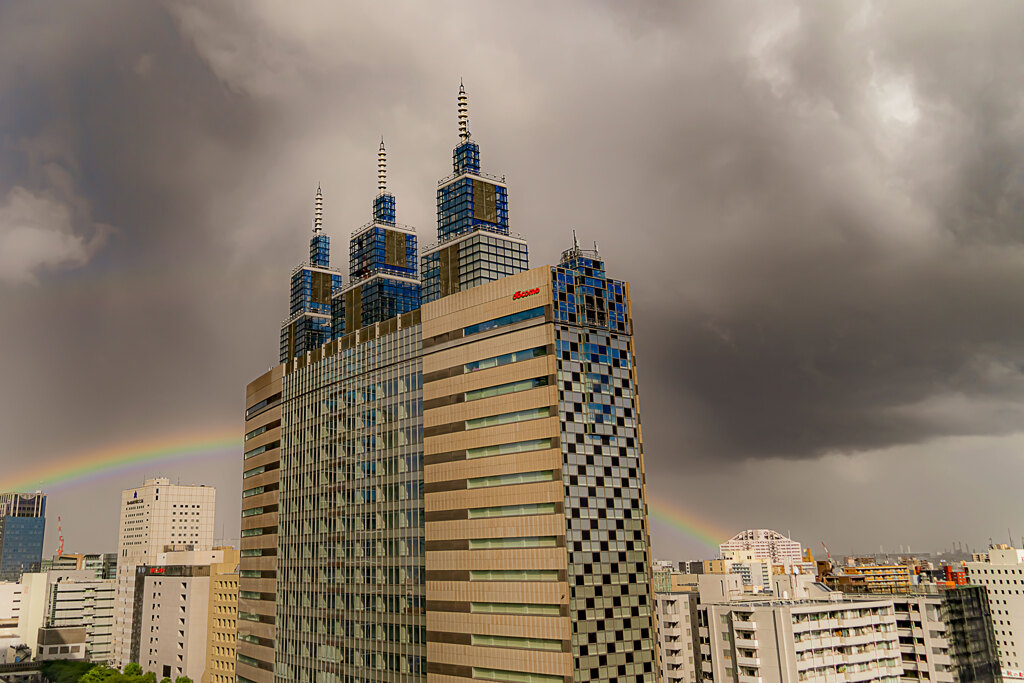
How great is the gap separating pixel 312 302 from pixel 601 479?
302 ft

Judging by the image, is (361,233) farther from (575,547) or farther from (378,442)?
(575,547)

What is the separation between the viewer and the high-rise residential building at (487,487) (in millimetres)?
75250

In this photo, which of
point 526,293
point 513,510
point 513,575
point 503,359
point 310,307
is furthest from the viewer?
point 310,307

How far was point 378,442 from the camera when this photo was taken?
97.8 metres

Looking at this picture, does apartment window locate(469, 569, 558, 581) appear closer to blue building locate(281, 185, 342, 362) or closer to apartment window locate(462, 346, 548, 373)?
apartment window locate(462, 346, 548, 373)

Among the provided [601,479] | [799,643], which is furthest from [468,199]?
[799,643]

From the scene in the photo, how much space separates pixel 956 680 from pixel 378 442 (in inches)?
4686

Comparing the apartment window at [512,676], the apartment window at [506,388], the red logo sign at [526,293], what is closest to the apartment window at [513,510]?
the apartment window at [506,388]

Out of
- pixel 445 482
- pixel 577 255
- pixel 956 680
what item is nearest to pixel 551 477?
pixel 445 482

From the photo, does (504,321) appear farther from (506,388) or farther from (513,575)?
(513,575)

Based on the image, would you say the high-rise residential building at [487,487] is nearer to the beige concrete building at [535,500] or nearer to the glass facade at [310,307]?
the beige concrete building at [535,500]

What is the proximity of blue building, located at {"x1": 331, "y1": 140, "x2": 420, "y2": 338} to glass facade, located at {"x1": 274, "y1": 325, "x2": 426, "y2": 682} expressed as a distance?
14318 mm

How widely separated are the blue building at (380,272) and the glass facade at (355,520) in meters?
14.3

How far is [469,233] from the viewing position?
346 feet
